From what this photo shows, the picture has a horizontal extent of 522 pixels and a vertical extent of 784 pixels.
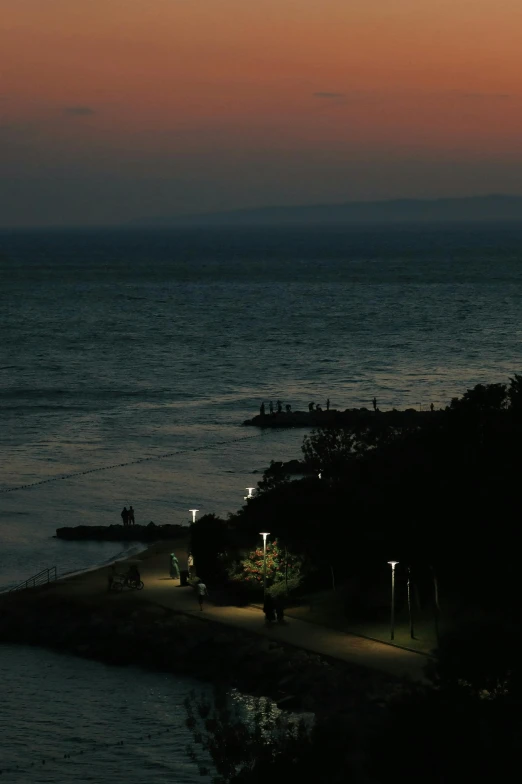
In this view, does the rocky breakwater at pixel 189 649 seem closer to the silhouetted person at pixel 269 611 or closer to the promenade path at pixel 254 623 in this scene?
the promenade path at pixel 254 623

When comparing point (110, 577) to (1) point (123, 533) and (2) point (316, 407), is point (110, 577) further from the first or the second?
(2) point (316, 407)

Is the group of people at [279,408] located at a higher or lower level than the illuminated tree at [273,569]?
lower

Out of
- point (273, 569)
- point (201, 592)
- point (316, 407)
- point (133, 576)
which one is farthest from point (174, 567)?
point (316, 407)

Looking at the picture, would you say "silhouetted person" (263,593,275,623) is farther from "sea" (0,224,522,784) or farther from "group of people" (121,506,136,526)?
"group of people" (121,506,136,526)

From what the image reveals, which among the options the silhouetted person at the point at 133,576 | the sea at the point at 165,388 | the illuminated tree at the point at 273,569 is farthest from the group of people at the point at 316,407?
the illuminated tree at the point at 273,569

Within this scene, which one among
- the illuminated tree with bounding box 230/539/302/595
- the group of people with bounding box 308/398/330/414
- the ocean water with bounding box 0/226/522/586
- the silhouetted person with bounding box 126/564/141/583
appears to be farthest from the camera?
the group of people with bounding box 308/398/330/414

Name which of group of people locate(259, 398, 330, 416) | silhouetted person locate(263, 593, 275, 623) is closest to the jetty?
group of people locate(259, 398, 330, 416)
